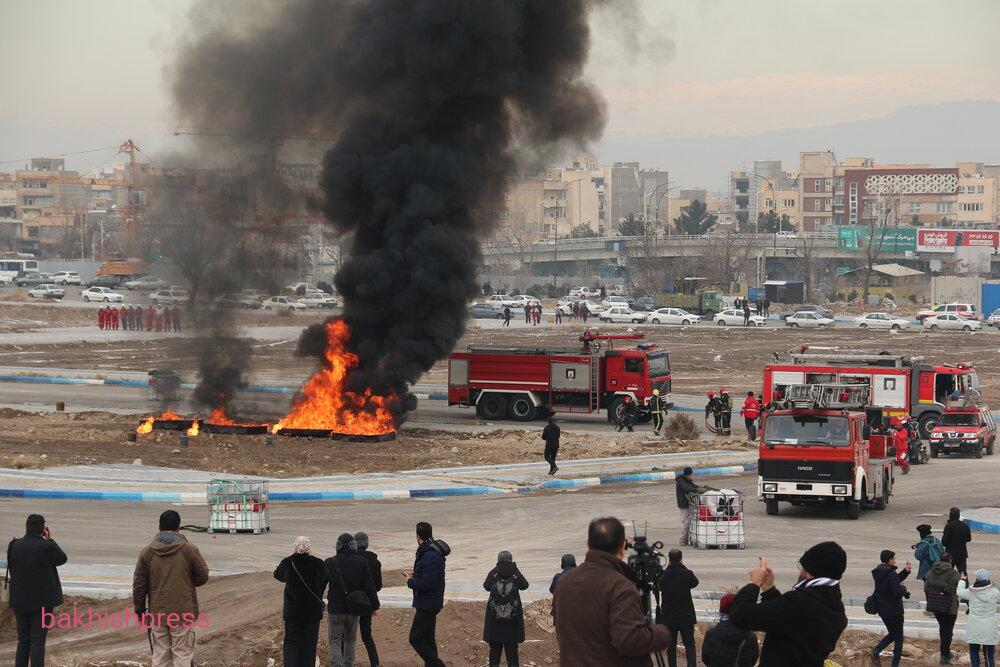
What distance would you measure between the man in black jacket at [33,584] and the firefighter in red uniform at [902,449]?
23.3 metres

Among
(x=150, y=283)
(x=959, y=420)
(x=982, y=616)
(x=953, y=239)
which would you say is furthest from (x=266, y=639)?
(x=953, y=239)

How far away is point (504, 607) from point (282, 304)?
4188cm

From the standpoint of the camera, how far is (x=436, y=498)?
87.2ft

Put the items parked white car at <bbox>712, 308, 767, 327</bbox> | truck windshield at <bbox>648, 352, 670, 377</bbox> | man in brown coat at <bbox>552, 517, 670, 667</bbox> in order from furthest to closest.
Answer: parked white car at <bbox>712, 308, 767, 327</bbox> < truck windshield at <bbox>648, 352, 670, 377</bbox> < man in brown coat at <bbox>552, 517, 670, 667</bbox>

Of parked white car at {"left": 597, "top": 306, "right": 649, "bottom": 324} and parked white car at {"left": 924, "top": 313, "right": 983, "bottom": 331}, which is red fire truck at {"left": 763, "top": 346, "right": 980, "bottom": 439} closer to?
parked white car at {"left": 924, "top": 313, "right": 983, "bottom": 331}

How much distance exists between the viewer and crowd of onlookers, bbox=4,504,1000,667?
6.98 meters

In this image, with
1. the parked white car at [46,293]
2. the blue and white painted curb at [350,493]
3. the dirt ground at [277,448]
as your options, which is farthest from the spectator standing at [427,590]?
the parked white car at [46,293]

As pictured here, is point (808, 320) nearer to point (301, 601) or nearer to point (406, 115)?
point (406, 115)

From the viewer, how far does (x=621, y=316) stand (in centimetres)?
8912

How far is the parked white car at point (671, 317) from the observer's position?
88.1 metres

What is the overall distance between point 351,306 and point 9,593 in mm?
27634

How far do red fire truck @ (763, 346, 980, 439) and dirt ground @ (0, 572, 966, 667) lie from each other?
2111cm

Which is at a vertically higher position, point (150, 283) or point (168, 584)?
point (150, 283)

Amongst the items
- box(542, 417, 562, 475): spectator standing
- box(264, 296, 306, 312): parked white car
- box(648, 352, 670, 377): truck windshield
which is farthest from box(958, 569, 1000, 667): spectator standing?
box(264, 296, 306, 312): parked white car
